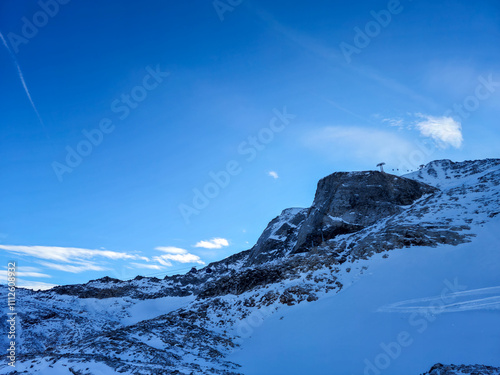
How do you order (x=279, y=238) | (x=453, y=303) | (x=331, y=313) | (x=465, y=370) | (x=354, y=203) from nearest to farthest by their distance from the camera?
(x=465, y=370)
(x=453, y=303)
(x=331, y=313)
(x=354, y=203)
(x=279, y=238)

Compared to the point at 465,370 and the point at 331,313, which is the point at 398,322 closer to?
the point at 331,313

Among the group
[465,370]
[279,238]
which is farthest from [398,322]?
[279,238]

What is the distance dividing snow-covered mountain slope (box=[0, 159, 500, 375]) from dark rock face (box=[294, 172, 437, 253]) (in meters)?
0.31

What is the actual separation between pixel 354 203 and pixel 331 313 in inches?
1268

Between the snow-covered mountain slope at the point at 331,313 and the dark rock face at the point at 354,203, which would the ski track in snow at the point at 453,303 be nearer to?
the snow-covered mountain slope at the point at 331,313

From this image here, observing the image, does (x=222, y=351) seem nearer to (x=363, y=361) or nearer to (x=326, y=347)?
(x=326, y=347)

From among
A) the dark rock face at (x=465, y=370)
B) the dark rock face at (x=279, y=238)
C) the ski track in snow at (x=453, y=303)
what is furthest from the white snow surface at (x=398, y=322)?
the dark rock face at (x=279, y=238)

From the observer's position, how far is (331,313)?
19.9 meters

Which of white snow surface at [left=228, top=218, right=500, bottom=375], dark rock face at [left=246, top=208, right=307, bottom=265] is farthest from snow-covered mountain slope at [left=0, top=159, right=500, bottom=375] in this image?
dark rock face at [left=246, top=208, right=307, bottom=265]

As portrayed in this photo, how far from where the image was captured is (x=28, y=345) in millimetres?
26766

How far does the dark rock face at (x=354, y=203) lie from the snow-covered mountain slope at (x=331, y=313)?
31cm

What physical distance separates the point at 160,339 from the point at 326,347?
1076 centimetres

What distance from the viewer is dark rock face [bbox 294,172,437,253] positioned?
4581 centimetres

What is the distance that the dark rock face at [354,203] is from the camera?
45.8 metres
